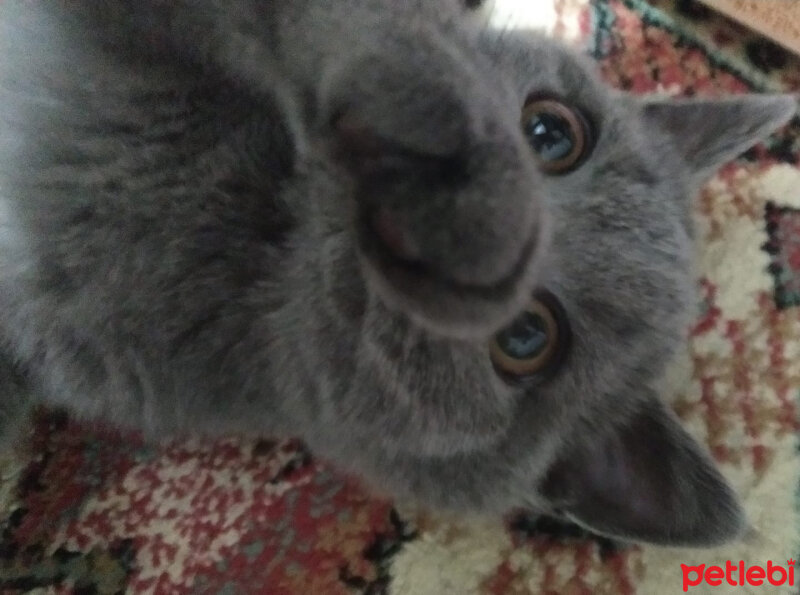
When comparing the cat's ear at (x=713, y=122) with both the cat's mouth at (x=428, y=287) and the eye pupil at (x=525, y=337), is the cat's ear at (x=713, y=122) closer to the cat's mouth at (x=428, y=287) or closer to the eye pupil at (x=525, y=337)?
the eye pupil at (x=525, y=337)

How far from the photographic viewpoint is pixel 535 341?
31.1 inches

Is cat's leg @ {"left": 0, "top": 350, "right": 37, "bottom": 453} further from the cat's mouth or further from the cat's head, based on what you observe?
the cat's mouth

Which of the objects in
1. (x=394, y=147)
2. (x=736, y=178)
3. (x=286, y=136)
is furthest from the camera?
(x=736, y=178)

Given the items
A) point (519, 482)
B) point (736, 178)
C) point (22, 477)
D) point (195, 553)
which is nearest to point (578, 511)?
point (519, 482)

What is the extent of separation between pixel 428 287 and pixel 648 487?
0.48 m

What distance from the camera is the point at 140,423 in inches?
34.6

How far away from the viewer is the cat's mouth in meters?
0.53

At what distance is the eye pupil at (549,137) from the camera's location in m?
0.81

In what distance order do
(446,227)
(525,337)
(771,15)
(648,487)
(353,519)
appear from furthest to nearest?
(771,15)
(353,519)
(648,487)
(525,337)
(446,227)

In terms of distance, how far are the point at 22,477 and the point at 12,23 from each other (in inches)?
21.7

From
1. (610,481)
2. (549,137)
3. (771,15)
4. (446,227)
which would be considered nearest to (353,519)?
(610,481)

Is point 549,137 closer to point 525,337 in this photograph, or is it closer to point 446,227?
point 525,337

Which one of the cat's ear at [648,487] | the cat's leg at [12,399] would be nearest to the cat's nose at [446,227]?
the cat's ear at [648,487]

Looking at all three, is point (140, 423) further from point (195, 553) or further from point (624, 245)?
point (624, 245)
